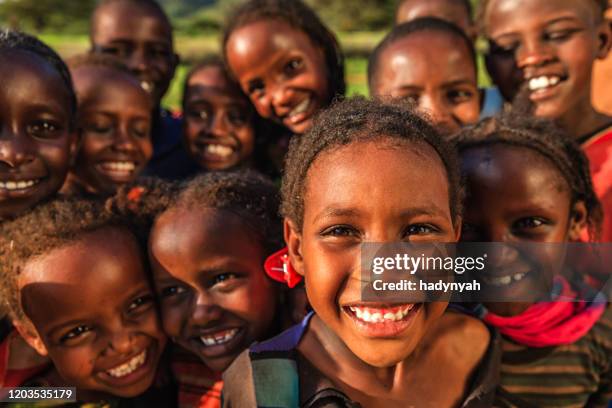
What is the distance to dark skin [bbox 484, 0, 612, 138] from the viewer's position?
2.56 metres

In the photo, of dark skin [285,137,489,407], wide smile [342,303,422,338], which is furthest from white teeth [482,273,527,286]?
wide smile [342,303,422,338]

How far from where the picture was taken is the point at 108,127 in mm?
2719

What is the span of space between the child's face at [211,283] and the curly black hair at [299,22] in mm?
1205

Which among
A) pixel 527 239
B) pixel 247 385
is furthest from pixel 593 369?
pixel 247 385

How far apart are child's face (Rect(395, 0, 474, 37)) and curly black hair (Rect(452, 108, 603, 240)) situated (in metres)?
1.89

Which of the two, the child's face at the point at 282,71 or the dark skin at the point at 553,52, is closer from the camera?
the dark skin at the point at 553,52

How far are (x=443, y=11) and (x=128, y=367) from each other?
114 inches

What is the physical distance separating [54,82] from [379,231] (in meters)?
1.46

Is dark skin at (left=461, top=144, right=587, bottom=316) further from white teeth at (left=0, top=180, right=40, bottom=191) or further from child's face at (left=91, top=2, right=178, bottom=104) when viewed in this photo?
child's face at (left=91, top=2, right=178, bottom=104)

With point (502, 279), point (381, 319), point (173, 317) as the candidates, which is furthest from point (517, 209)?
point (173, 317)

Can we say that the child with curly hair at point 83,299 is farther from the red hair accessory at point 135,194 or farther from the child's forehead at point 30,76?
the child's forehead at point 30,76

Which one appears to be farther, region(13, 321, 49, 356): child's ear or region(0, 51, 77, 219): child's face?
region(0, 51, 77, 219): child's face

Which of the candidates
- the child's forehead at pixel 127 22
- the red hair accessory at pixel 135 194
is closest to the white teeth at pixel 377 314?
the red hair accessory at pixel 135 194

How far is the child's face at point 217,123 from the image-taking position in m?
3.09
